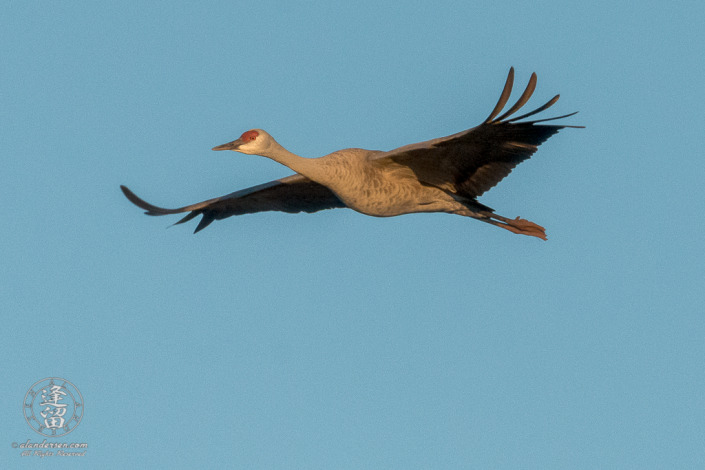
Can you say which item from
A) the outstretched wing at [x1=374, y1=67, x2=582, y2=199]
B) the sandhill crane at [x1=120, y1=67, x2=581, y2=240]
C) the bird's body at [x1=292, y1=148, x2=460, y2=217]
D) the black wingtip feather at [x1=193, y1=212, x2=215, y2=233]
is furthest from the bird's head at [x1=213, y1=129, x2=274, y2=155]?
the black wingtip feather at [x1=193, y1=212, x2=215, y2=233]

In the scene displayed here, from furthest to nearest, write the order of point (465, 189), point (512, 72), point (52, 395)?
point (52, 395)
point (465, 189)
point (512, 72)

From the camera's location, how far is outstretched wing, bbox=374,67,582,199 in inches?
404

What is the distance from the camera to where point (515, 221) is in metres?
12.3

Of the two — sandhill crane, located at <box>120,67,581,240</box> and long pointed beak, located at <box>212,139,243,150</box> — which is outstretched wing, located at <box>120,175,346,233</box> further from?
long pointed beak, located at <box>212,139,243,150</box>

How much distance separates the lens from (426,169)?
1145cm

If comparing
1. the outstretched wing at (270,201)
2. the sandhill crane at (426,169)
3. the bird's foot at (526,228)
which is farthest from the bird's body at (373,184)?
the outstretched wing at (270,201)

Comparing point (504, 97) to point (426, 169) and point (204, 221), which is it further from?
point (204, 221)

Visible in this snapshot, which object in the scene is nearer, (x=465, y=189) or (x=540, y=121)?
(x=540, y=121)

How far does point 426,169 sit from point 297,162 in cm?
149

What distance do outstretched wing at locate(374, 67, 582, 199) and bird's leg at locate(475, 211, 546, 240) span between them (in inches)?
19.8

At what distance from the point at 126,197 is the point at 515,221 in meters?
4.66

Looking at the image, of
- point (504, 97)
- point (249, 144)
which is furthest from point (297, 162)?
point (504, 97)

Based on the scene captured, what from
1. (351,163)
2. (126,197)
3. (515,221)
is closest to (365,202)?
(351,163)

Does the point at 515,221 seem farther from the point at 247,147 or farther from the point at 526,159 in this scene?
the point at 247,147
